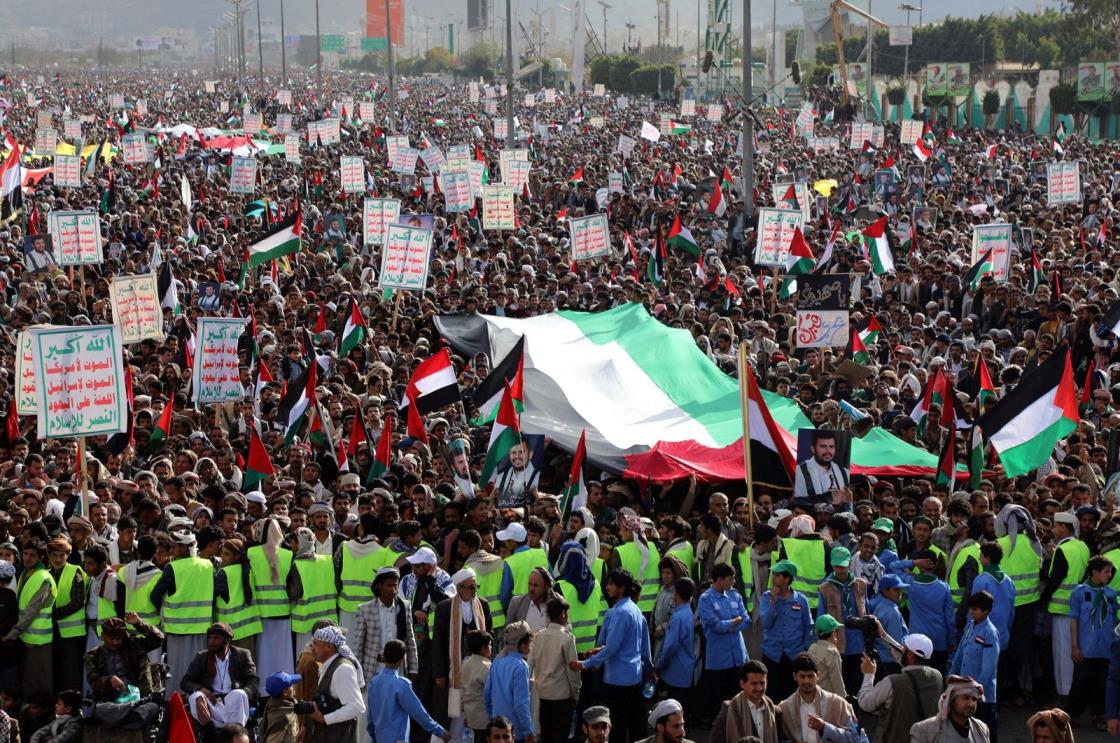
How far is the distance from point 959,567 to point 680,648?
1.66m

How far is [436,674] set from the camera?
28.9 ft

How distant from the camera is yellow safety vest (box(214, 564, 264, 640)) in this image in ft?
30.7

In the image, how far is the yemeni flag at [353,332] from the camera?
16156 millimetres

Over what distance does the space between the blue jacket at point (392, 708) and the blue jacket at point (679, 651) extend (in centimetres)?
169

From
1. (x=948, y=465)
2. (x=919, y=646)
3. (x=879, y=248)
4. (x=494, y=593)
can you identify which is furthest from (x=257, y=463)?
(x=879, y=248)

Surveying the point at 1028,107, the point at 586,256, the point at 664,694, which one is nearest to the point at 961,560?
the point at 664,694

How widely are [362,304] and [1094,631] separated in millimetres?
11253

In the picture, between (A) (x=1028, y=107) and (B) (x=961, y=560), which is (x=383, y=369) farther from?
(A) (x=1028, y=107)

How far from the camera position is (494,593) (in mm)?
9477

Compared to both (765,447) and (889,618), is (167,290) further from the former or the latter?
(889,618)

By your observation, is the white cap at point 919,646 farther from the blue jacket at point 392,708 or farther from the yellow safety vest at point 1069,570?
the blue jacket at point 392,708

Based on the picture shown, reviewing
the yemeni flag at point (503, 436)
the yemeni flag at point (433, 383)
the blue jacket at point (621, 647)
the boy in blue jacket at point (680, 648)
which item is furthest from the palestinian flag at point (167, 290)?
the blue jacket at point (621, 647)

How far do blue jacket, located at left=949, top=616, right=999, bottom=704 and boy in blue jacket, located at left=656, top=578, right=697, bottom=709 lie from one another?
1414 mm

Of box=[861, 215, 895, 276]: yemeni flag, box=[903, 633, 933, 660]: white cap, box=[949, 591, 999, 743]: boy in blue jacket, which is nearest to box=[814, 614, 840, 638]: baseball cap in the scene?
box=[903, 633, 933, 660]: white cap
